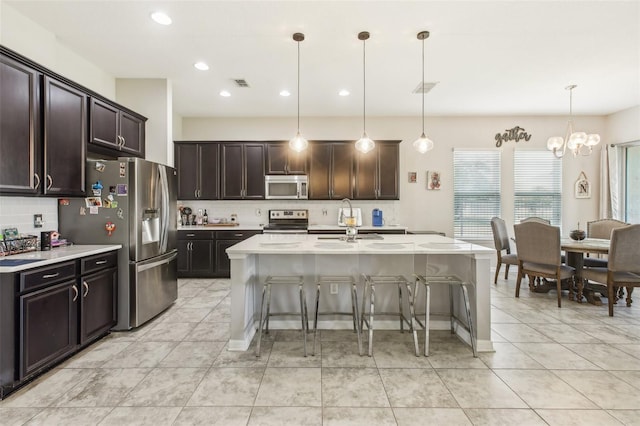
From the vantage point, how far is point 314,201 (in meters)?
5.68

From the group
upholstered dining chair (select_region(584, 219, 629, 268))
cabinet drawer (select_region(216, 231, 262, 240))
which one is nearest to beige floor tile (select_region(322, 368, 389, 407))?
cabinet drawer (select_region(216, 231, 262, 240))

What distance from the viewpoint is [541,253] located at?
3.85m

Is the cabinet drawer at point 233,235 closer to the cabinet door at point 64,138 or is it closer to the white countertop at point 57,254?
the white countertop at point 57,254

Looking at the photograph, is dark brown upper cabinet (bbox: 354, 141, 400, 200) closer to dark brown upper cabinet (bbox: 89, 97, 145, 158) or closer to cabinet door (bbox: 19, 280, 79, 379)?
dark brown upper cabinet (bbox: 89, 97, 145, 158)

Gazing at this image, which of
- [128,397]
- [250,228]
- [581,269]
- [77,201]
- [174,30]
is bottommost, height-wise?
[128,397]

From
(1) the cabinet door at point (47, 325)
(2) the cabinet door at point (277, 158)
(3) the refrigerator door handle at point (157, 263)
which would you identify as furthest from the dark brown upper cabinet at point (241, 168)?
(1) the cabinet door at point (47, 325)

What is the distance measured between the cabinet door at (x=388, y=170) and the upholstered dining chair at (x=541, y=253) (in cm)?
201

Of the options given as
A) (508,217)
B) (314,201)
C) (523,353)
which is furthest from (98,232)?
(508,217)

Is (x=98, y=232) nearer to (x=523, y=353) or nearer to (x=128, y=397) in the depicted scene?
(x=128, y=397)

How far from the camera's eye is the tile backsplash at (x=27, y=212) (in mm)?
2514

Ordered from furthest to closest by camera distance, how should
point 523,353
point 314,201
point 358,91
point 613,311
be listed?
point 314,201 → point 358,91 → point 613,311 → point 523,353

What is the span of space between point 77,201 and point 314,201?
3.53 meters

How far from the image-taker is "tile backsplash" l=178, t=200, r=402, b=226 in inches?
224

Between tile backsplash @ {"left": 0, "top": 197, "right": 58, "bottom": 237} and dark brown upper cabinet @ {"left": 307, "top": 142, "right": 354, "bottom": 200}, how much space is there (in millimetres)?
3489
